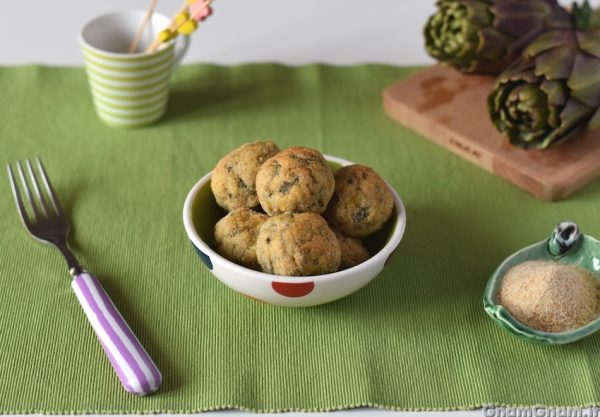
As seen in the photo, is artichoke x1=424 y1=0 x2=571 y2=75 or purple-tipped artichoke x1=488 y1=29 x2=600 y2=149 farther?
artichoke x1=424 y1=0 x2=571 y2=75

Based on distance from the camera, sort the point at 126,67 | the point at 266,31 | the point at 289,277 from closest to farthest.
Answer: the point at 289,277
the point at 126,67
the point at 266,31

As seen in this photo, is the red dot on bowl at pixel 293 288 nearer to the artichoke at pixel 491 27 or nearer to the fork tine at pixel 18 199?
the fork tine at pixel 18 199

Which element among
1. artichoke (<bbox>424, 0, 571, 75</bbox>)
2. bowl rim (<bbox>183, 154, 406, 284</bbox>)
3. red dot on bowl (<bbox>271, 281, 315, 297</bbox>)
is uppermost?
artichoke (<bbox>424, 0, 571, 75</bbox>)

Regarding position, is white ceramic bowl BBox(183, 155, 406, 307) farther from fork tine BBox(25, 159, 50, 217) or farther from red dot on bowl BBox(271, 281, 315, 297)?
fork tine BBox(25, 159, 50, 217)

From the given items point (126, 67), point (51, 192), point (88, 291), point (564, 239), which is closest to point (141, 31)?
point (126, 67)

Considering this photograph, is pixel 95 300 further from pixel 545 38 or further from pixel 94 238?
pixel 545 38

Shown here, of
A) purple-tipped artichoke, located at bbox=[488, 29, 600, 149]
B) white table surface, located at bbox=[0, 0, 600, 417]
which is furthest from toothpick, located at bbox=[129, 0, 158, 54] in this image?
purple-tipped artichoke, located at bbox=[488, 29, 600, 149]

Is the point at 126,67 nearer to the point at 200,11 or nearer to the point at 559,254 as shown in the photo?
the point at 200,11
